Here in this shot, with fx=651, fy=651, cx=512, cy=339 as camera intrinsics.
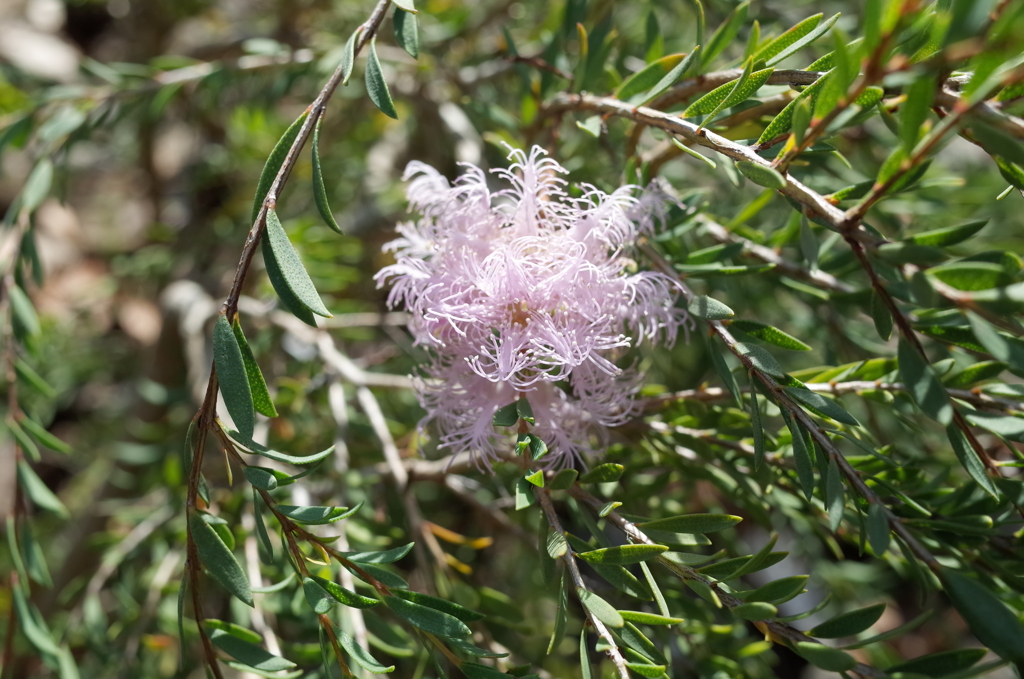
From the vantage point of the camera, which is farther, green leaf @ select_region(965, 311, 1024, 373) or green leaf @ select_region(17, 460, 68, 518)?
green leaf @ select_region(17, 460, 68, 518)

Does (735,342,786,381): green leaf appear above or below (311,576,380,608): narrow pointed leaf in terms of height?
above

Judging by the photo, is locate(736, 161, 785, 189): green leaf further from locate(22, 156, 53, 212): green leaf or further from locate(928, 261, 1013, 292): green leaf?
locate(22, 156, 53, 212): green leaf

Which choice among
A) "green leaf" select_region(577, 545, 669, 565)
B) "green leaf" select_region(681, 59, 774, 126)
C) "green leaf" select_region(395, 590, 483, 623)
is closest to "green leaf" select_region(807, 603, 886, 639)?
"green leaf" select_region(577, 545, 669, 565)

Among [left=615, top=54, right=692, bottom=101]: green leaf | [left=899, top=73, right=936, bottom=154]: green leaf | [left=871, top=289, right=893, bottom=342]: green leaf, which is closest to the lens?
[left=899, top=73, right=936, bottom=154]: green leaf

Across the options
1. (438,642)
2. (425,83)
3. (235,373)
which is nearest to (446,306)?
(235,373)

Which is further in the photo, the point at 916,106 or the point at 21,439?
the point at 21,439

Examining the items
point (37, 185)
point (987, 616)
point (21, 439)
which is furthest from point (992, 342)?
point (37, 185)

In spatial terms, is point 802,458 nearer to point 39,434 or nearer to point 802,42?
point 802,42

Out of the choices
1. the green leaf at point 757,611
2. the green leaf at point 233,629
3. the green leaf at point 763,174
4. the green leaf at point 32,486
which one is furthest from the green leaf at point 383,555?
the green leaf at point 32,486
